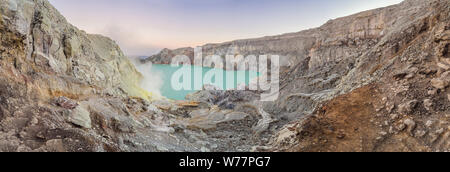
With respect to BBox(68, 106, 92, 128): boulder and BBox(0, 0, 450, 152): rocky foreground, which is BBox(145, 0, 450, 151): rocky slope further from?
BBox(68, 106, 92, 128): boulder

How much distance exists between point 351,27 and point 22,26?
17.0 m

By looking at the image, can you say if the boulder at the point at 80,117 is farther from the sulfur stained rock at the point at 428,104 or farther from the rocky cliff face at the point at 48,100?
the sulfur stained rock at the point at 428,104

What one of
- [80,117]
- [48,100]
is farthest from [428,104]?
[48,100]

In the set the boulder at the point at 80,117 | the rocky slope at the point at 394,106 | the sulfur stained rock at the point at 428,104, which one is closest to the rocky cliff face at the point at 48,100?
the boulder at the point at 80,117

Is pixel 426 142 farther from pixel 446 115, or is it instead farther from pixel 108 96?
pixel 108 96

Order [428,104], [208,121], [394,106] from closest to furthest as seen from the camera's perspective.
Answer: [428,104]
[394,106]
[208,121]

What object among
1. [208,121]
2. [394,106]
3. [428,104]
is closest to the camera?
[428,104]

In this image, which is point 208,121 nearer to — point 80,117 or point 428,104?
point 80,117

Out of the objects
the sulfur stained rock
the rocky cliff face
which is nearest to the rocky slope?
the sulfur stained rock

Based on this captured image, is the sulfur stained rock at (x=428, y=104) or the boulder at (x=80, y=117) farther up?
the sulfur stained rock at (x=428, y=104)
